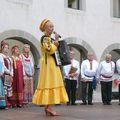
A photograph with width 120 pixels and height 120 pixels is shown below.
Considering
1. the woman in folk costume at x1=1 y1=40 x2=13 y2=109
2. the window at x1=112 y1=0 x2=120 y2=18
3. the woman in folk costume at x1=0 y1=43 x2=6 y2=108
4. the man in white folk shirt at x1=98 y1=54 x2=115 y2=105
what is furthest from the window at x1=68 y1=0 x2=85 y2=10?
the woman in folk costume at x1=0 y1=43 x2=6 y2=108

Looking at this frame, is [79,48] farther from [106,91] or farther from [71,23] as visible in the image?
Answer: [106,91]

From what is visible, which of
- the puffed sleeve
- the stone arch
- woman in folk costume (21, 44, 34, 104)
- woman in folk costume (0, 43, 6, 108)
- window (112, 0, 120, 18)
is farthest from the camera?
window (112, 0, 120, 18)

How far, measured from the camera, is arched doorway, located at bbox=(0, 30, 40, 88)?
15.6 meters

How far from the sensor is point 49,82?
9383 mm

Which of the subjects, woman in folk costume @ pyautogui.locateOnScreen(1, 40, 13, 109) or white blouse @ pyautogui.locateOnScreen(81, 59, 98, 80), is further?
white blouse @ pyautogui.locateOnScreen(81, 59, 98, 80)

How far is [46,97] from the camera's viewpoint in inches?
367

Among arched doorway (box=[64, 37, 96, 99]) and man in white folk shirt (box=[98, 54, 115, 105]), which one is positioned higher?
arched doorway (box=[64, 37, 96, 99])

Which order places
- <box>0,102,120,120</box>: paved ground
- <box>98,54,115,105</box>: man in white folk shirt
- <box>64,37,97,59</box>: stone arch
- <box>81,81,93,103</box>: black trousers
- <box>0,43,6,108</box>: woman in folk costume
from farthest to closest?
<box>64,37,97,59</box>: stone arch → <box>98,54,115,105</box>: man in white folk shirt → <box>81,81,93,103</box>: black trousers → <box>0,43,6,108</box>: woman in folk costume → <box>0,102,120,120</box>: paved ground

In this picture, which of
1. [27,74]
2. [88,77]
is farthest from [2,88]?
[88,77]

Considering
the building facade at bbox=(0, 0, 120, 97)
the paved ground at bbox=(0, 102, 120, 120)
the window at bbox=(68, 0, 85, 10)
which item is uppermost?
the window at bbox=(68, 0, 85, 10)

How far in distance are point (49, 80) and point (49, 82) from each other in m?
0.04

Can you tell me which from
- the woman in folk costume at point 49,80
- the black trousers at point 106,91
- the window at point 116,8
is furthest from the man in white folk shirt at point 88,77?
the window at point 116,8

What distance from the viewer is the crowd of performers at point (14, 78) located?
39.6 feet

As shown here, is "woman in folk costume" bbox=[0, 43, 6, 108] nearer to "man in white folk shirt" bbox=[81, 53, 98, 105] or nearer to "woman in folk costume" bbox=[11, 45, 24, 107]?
"woman in folk costume" bbox=[11, 45, 24, 107]
